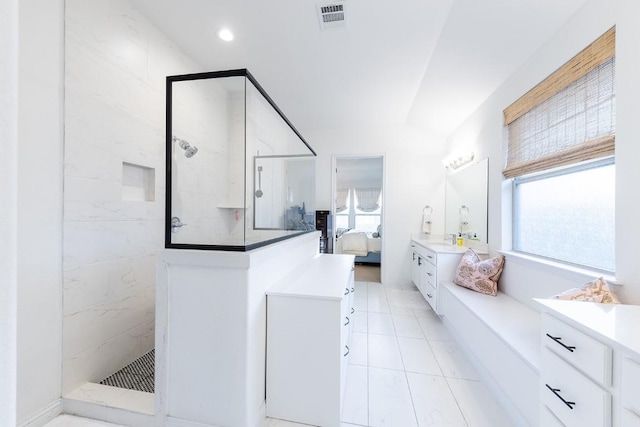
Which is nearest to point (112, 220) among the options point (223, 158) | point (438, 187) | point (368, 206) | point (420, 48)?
point (223, 158)

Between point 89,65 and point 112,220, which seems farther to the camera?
point 112,220

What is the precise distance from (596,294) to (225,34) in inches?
128

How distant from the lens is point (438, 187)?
4289 mm

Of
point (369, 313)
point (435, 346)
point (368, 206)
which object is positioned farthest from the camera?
point (368, 206)

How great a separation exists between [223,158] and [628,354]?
204cm

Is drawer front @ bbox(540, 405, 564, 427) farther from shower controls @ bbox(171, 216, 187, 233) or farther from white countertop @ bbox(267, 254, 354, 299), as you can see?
shower controls @ bbox(171, 216, 187, 233)

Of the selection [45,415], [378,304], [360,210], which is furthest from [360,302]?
[360,210]

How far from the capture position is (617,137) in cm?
138

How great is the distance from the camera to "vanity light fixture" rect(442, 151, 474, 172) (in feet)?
10.8

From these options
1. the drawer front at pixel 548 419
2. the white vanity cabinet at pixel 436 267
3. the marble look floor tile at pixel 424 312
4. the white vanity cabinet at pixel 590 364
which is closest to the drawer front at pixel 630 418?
the white vanity cabinet at pixel 590 364

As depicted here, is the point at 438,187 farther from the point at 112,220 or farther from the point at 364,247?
the point at 112,220

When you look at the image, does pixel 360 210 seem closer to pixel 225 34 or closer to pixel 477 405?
pixel 225 34

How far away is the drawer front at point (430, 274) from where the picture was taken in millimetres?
2982

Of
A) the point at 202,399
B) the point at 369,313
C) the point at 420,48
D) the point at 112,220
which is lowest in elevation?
the point at 369,313
